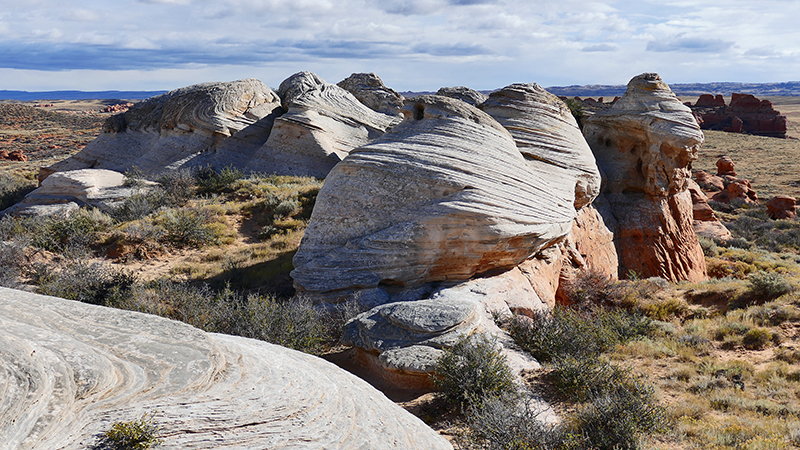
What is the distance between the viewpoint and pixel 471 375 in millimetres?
5266

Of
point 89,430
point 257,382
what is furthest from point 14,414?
point 257,382

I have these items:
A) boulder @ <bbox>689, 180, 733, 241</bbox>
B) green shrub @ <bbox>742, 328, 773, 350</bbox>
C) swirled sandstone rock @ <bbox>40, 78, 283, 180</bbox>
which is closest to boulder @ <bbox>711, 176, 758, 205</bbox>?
boulder @ <bbox>689, 180, 733, 241</bbox>

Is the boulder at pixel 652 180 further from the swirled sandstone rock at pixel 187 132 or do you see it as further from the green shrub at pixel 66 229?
the green shrub at pixel 66 229

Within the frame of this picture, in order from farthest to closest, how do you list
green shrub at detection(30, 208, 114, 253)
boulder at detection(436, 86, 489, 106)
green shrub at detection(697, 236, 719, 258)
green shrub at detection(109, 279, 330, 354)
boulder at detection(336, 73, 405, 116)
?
1. boulder at detection(336, 73, 405, 116)
2. boulder at detection(436, 86, 489, 106)
3. green shrub at detection(697, 236, 719, 258)
4. green shrub at detection(30, 208, 114, 253)
5. green shrub at detection(109, 279, 330, 354)

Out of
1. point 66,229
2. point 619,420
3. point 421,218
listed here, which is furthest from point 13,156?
point 619,420

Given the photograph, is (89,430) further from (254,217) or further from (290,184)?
(290,184)

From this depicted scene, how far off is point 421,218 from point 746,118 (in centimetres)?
8494

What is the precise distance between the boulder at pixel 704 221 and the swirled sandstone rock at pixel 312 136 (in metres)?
14.7

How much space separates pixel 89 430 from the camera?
2.82 meters

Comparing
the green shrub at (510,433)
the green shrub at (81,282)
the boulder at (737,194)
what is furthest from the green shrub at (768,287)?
the boulder at (737,194)

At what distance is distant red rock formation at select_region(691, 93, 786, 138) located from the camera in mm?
67812

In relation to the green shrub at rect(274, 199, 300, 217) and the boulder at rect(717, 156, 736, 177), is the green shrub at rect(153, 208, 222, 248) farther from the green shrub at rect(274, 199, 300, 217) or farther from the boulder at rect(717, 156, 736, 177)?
the boulder at rect(717, 156, 736, 177)

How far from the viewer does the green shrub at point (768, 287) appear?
31.3 ft

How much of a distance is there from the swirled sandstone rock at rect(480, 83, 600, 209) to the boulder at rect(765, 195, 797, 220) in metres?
20.7
